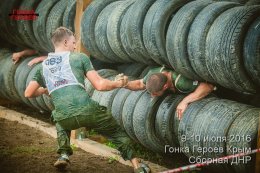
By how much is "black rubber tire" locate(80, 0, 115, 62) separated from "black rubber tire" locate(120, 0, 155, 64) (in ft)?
2.19

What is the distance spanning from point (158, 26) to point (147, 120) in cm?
115

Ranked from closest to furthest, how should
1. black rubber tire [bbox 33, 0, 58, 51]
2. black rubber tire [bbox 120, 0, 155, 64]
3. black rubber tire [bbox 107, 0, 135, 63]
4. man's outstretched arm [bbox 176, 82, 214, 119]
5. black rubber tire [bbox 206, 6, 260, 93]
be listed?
black rubber tire [bbox 206, 6, 260, 93]
man's outstretched arm [bbox 176, 82, 214, 119]
black rubber tire [bbox 120, 0, 155, 64]
black rubber tire [bbox 107, 0, 135, 63]
black rubber tire [bbox 33, 0, 58, 51]

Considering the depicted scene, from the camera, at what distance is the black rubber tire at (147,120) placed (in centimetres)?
582

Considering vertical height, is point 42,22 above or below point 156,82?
above

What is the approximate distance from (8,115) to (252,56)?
5.15 metres

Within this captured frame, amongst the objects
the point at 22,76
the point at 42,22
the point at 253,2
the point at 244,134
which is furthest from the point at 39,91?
the point at 253,2

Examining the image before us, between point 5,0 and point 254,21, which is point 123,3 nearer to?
point 254,21

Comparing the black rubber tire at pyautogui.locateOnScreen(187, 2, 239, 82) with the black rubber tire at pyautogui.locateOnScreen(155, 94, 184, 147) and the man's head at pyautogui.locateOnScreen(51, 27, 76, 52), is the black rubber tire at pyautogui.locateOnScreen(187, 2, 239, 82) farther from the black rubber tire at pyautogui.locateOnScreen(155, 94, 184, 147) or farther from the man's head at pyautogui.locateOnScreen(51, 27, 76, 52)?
the man's head at pyautogui.locateOnScreen(51, 27, 76, 52)

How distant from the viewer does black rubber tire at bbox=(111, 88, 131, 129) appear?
6.28m

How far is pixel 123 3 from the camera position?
6.65 meters

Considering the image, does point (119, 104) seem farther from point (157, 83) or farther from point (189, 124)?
point (189, 124)

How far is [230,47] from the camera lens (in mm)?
4723

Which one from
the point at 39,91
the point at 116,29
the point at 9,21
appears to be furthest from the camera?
the point at 9,21

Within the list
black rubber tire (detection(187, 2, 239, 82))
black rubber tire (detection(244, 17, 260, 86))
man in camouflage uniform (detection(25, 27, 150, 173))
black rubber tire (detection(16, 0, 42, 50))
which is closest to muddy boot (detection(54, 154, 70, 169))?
man in camouflage uniform (detection(25, 27, 150, 173))
